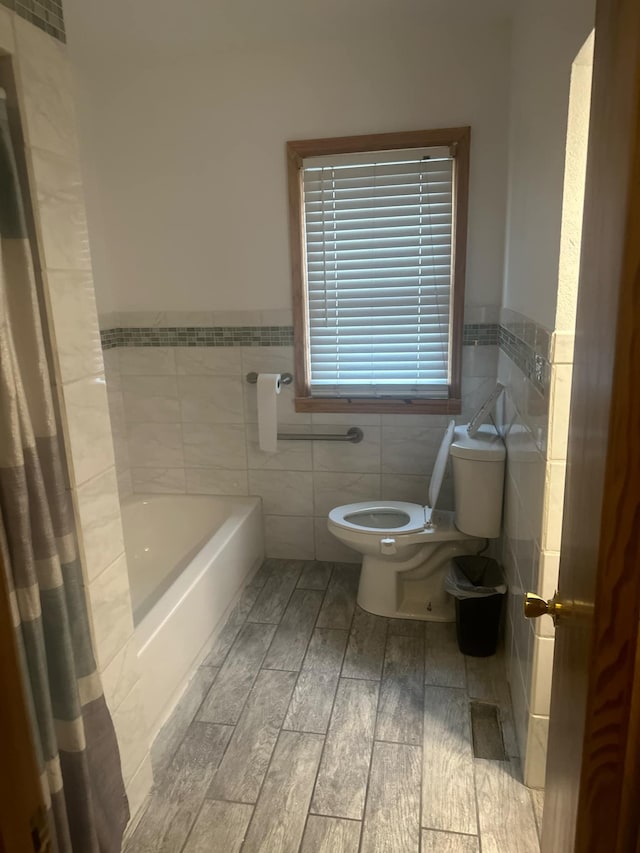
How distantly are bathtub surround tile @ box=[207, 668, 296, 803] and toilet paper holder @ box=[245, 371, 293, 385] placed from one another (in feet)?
4.50

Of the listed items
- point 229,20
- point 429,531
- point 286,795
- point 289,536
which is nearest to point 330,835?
point 286,795

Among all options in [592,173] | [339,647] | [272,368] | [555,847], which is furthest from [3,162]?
[339,647]

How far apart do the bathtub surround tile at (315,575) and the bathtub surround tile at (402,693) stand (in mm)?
564

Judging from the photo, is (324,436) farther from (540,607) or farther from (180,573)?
(540,607)

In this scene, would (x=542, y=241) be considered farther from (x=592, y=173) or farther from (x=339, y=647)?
(x=339, y=647)

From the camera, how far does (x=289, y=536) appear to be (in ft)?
10.7

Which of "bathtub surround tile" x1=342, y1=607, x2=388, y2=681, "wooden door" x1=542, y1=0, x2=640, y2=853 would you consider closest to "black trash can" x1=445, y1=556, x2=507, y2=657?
"bathtub surround tile" x1=342, y1=607, x2=388, y2=681

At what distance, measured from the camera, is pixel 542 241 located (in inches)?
70.4

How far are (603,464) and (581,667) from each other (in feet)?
1.06

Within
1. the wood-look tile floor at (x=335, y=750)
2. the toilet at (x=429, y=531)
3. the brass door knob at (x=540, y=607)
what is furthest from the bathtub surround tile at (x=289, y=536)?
the brass door knob at (x=540, y=607)

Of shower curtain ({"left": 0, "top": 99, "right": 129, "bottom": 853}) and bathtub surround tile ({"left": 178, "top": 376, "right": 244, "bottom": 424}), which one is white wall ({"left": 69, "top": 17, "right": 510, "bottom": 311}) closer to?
bathtub surround tile ({"left": 178, "top": 376, "right": 244, "bottom": 424})

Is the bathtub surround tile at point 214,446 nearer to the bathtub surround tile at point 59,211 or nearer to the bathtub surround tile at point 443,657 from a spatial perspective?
the bathtub surround tile at point 443,657

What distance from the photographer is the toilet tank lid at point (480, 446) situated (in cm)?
237

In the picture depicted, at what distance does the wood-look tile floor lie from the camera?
1.68m
